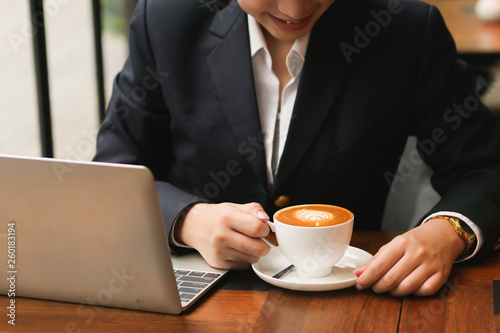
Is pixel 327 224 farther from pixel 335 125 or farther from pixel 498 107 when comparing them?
pixel 498 107

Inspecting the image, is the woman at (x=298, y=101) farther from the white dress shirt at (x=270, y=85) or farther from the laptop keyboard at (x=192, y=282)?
the laptop keyboard at (x=192, y=282)

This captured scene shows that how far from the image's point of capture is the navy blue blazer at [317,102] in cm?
140

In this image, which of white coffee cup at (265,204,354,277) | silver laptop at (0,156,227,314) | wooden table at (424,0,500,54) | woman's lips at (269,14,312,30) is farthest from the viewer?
wooden table at (424,0,500,54)

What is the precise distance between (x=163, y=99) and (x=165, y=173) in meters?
0.21

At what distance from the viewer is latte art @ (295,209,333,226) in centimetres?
100

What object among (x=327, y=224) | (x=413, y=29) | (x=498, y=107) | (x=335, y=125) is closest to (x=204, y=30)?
(x=335, y=125)

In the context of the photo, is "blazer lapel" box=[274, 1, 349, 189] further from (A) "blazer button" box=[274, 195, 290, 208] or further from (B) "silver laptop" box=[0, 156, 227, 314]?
(B) "silver laptop" box=[0, 156, 227, 314]

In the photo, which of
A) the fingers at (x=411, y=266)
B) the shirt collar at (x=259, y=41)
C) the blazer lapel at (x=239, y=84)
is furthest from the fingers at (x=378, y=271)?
the shirt collar at (x=259, y=41)

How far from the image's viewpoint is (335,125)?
1.43m

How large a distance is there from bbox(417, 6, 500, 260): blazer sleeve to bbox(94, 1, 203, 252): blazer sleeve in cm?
62

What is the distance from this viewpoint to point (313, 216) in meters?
1.01

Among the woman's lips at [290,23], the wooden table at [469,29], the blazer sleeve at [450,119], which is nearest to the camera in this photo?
the woman's lips at [290,23]

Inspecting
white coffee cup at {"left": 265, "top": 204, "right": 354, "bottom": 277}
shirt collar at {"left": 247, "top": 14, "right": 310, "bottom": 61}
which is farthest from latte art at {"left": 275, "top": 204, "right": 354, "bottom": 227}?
shirt collar at {"left": 247, "top": 14, "right": 310, "bottom": 61}

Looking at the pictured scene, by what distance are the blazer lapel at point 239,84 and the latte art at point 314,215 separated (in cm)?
40
